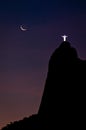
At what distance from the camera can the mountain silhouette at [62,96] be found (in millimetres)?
64812

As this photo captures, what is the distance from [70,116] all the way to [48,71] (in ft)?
43.1

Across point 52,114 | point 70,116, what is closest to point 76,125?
point 70,116

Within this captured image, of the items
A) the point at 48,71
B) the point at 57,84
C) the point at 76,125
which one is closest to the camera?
the point at 76,125

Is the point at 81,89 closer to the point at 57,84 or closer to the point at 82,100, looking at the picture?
the point at 82,100

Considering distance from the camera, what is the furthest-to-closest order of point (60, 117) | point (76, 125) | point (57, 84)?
point (57, 84), point (60, 117), point (76, 125)

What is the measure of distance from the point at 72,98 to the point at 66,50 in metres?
9.70

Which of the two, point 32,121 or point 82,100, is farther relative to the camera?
point 32,121

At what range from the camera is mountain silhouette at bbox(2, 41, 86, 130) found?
213ft

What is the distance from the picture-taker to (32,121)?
71.8 m

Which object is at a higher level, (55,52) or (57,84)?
(55,52)

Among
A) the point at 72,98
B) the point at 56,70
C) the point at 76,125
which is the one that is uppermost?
the point at 56,70

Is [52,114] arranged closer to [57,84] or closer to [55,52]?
[57,84]

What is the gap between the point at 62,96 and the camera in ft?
226

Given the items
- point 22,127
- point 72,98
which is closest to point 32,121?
point 22,127
